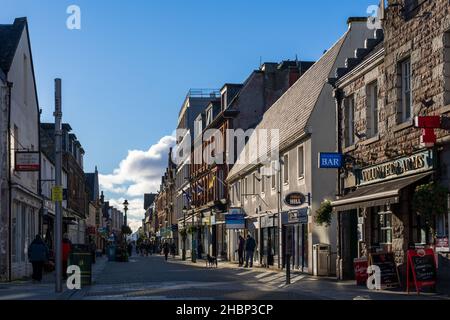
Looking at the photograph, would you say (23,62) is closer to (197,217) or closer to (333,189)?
A: (333,189)

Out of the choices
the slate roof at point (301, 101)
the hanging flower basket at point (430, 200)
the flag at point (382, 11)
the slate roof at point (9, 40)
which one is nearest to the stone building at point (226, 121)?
the slate roof at point (301, 101)

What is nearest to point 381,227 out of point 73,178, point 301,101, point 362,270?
point 362,270

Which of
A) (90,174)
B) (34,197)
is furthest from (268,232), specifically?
(90,174)

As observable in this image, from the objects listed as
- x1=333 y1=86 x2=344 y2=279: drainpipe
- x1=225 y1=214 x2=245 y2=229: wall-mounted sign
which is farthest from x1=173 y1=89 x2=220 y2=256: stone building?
x1=333 y1=86 x2=344 y2=279: drainpipe

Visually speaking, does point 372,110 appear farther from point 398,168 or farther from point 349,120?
point 398,168

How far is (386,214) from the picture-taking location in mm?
24922

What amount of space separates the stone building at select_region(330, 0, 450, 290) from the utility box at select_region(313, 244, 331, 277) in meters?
2.96

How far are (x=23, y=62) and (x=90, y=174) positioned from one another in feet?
284

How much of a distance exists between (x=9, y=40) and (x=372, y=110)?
50.6 ft

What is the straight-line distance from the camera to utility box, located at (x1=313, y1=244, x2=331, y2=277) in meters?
31.8

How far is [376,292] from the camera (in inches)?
848

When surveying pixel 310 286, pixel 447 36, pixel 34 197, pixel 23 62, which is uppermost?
pixel 23 62

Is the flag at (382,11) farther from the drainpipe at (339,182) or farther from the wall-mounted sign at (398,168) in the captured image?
the drainpipe at (339,182)
